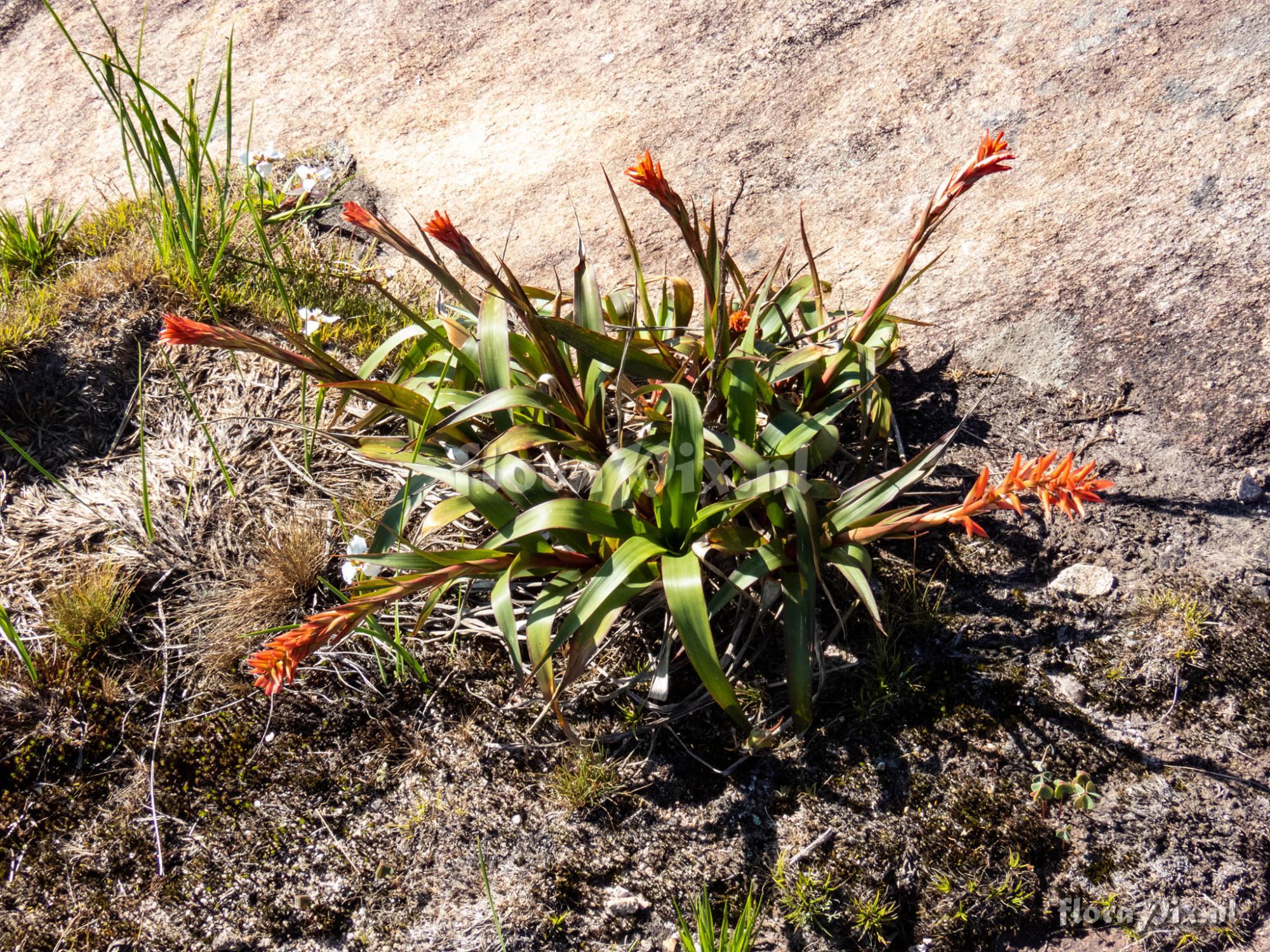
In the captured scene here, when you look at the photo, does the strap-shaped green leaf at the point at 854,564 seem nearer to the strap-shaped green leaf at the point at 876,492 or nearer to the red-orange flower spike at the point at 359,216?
the strap-shaped green leaf at the point at 876,492

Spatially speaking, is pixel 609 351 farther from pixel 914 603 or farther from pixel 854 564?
pixel 914 603

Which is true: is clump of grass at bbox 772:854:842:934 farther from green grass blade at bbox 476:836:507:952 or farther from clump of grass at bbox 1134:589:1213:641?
clump of grass at bbox 1134:589:1213:641

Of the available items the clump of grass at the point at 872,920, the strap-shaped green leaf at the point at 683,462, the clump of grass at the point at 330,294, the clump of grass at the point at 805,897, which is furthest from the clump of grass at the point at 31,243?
the clump of grass at the point at 872,920

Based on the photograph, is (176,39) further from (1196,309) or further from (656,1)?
(1196,309)

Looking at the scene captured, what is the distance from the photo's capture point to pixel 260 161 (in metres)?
2.88

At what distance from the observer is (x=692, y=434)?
5.76 feet

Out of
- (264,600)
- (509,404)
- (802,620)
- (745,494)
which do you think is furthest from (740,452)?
(264,600)

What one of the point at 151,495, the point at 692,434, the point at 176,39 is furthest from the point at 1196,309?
the point at 176,39

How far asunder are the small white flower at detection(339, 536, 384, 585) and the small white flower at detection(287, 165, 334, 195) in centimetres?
138

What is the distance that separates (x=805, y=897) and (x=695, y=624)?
0.59 metres

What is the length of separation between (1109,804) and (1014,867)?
0.80 ft

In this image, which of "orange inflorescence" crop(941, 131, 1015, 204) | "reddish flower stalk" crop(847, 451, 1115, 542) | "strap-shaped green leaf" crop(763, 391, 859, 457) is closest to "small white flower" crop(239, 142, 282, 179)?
"strap-shaped green leaf" crop(763, 391, 859, 457)

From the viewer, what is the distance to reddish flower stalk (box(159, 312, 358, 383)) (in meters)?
1.46

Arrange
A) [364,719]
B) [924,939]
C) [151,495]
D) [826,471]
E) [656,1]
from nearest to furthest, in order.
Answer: [924,939], [364,719], [826,471], [151,495], [656,1]
